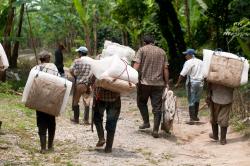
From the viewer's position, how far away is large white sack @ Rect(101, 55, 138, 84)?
7762 mm

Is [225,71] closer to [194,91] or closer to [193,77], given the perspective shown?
[193,77]

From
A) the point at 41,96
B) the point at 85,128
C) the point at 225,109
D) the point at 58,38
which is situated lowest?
the point at 58,38

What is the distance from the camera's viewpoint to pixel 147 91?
33.0 ft

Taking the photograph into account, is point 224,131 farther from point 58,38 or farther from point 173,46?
point 58,38

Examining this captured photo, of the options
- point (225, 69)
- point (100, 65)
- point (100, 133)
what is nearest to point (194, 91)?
point (225, 69)

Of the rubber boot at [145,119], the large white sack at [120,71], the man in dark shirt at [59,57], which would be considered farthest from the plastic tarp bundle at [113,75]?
the man in dark shirt at [59,57]

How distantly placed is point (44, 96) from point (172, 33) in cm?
1342

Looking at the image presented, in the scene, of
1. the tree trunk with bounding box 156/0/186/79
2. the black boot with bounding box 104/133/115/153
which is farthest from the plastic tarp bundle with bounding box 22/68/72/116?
the tree trunk with bounding box 156/0/186/79

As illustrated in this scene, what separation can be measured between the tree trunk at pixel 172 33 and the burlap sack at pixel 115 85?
1222 cm

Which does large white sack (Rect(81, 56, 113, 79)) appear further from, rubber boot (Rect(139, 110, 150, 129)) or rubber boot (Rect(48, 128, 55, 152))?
rubber boot (Rect(139, 110, 150, 129))

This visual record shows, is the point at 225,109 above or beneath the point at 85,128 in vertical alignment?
above

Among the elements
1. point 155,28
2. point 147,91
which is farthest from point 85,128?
point 155,28

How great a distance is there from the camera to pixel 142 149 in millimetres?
9031

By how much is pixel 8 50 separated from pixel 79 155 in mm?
13995
